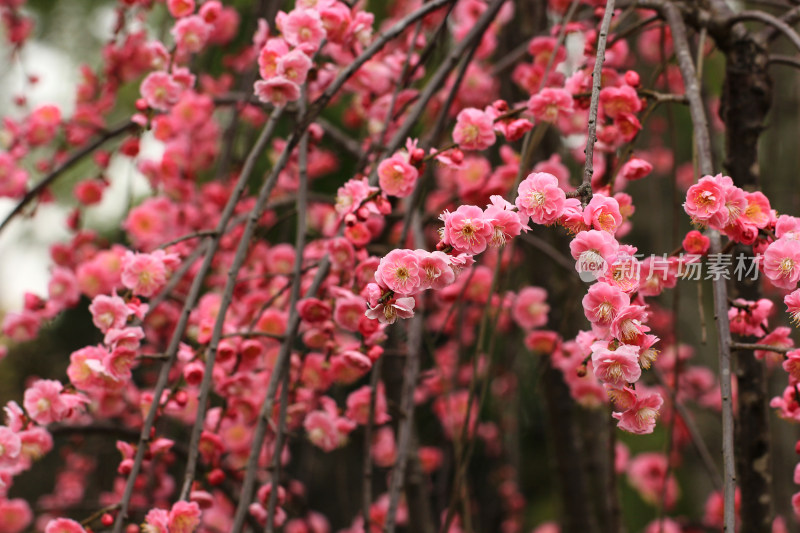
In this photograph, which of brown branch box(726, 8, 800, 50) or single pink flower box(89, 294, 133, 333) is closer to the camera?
brown branch box(726, 8, 800, 50)

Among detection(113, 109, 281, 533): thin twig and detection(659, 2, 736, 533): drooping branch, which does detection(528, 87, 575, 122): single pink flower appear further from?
detection(113, 109, 281, 533): thin twig

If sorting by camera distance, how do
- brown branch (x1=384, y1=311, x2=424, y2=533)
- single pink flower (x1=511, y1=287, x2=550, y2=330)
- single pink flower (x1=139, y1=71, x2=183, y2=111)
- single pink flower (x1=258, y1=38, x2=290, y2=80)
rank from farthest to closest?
single pink flower (x1=511, y1=287, x2=550, y2=330) < single pink flower (x1=139, y1=71, x2=183, y2=111) < single pink flower (x1=258, y1=38, x2=290, y2=80) < brown branch (x1=384, y1=311, x2=424, y2=533)

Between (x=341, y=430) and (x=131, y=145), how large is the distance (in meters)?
0.71

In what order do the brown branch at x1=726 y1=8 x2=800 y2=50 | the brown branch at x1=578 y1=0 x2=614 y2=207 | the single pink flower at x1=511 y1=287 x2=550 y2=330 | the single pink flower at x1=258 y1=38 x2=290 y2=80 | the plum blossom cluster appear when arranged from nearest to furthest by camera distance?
the brown branch at x1=578 y1=0 x2=614 y2=207, the plum blossom cluster, the brown branch at x1=726 y1=8 x2=800 y2=50, the single pink flower at x1=258 y1=38 x2=290 y2=80, the single pink flower at x1=511 y1=287 x2=550 y2=330

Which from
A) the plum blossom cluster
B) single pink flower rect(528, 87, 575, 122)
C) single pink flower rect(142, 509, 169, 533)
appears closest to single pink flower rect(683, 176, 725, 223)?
the plum blossom cluster

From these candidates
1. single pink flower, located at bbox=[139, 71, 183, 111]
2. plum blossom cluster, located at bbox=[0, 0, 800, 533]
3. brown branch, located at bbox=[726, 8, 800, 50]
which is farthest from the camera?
single pink flower, located at bbox=[139, 71, 183, 111]

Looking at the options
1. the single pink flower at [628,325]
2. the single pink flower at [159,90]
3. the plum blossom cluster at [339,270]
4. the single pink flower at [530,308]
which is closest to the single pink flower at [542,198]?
the plum blossom cluster at [339,270]

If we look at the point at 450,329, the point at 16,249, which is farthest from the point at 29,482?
the point at 450,329

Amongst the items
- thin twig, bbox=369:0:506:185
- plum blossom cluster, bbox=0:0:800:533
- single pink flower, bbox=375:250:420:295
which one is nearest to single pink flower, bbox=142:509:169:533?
plum blossom cluster, bbox=0:0:800:533

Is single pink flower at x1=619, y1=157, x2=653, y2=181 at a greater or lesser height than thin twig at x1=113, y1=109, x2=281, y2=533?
greater

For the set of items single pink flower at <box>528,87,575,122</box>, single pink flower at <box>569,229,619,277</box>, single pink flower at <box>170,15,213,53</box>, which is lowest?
single pink flower at <box>569,229,619,277</box>

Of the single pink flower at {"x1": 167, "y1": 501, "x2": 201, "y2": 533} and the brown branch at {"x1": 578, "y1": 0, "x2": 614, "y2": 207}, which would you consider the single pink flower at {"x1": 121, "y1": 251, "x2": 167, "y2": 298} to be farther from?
the brown branch at {"x1": 578, "y1": 0, "x2": 614, "y2": 207}

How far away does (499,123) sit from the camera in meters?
1.06

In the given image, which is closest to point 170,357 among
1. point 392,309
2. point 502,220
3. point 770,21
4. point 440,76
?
point 392,309
